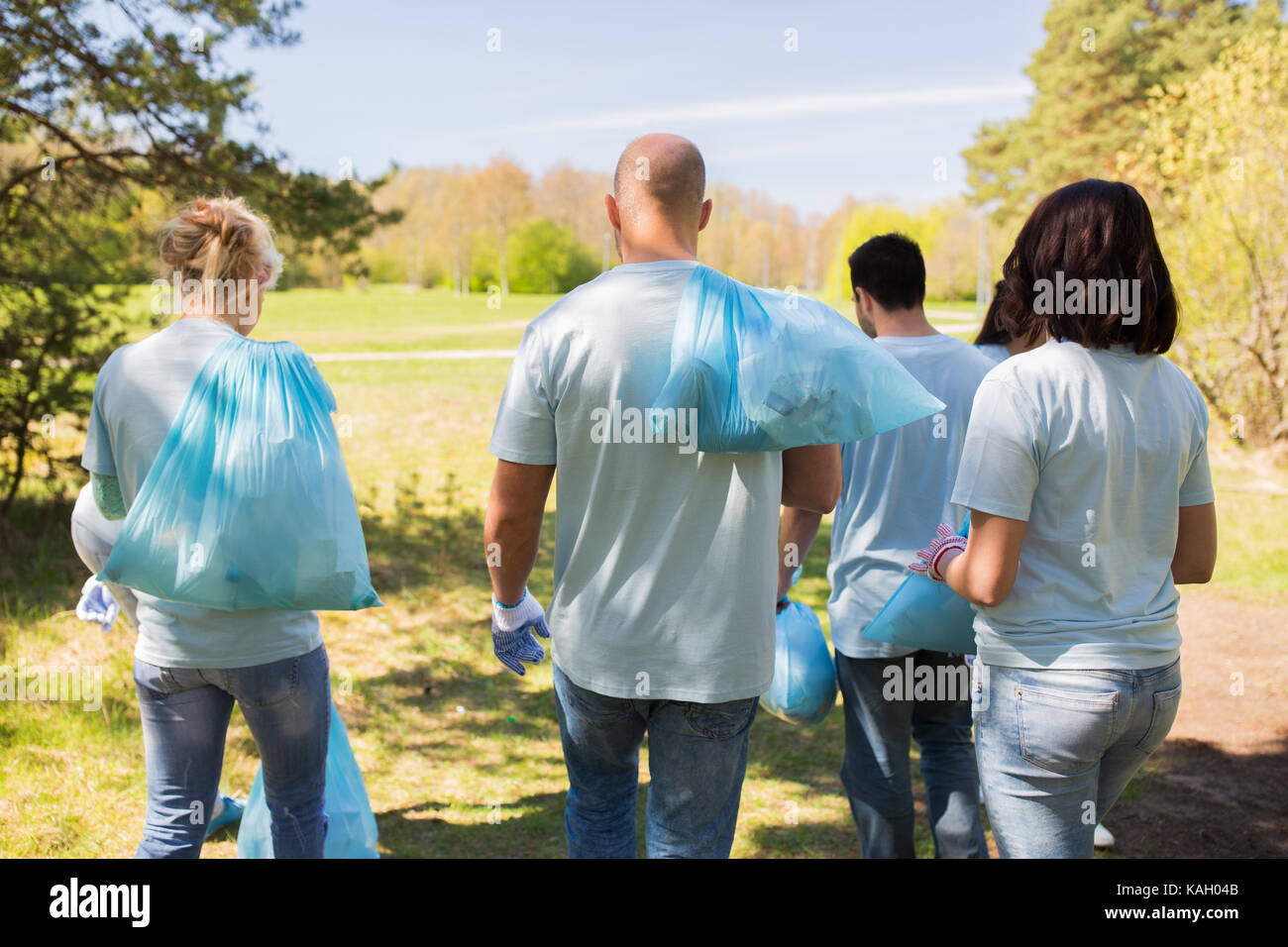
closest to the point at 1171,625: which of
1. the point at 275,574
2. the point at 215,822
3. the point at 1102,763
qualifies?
the point at 1102,763

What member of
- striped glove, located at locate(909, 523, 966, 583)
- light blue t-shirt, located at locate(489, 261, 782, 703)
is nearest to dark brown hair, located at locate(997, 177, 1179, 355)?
striped glove, located at locate(909, 523, 966, 583)

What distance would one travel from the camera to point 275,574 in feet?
7.20

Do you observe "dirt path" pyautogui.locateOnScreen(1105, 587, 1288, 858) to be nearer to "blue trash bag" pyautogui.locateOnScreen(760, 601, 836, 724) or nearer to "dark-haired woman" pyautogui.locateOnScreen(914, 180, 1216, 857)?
"blue trash bag" pyautogui.locateOnScreen(760, 601, 836, 724)

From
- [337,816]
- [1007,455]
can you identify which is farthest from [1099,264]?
[337,816]

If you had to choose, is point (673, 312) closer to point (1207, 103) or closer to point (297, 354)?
point (297, 354)

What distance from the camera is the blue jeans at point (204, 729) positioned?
2260 millimetres

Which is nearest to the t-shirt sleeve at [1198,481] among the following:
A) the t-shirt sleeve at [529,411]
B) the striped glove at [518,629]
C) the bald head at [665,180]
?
the bald head at [665,180]

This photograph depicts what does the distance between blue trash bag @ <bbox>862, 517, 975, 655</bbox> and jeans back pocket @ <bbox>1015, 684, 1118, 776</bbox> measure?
57 cm

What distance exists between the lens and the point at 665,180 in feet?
6.47

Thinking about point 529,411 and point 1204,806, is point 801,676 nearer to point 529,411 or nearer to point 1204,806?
point 529,411

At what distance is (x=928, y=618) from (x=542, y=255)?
3766 cm

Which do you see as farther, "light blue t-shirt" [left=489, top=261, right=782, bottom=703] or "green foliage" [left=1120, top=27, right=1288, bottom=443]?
"green foliage" [left=1120, top=27, right=1288, bottom=443]

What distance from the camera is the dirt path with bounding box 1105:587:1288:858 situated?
3697mm
